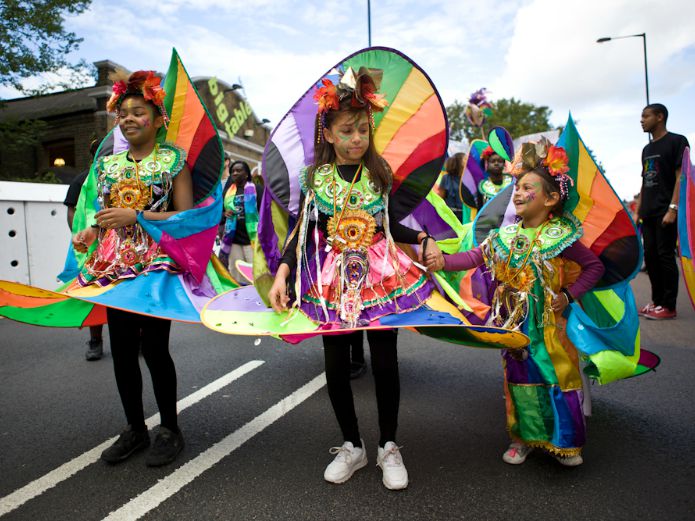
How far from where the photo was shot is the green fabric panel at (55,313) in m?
2.53

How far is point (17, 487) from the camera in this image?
A: 245cm

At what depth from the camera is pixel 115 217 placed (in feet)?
8.46

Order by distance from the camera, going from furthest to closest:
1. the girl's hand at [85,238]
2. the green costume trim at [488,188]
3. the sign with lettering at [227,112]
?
the sign with lettering at [227,112] < the green costume trim at [488,188] < the girl's hand at [85,238]

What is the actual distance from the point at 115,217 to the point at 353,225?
116 centimetres

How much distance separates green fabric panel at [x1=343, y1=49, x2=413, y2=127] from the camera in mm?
2697

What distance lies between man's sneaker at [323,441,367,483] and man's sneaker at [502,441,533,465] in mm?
714

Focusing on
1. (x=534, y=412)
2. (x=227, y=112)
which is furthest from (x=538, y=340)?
(x=227, y=112)

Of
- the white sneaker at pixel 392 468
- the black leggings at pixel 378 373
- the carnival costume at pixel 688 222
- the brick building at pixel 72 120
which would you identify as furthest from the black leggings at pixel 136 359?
the brick building at pixel 72 120

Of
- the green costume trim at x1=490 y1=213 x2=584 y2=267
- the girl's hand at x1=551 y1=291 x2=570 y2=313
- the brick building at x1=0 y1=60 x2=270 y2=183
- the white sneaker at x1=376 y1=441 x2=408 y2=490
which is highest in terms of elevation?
the brick building at x1=0 y1=60 x2=270 y2=183

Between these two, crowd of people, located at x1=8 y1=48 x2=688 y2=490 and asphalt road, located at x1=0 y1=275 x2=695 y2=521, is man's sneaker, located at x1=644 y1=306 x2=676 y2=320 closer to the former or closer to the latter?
asphalt road, located at x1=0 y1=275 x2=695 y2=521

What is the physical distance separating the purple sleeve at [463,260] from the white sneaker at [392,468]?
2.93ft

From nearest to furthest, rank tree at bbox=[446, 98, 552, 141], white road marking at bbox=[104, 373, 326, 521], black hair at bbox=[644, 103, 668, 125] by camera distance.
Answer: white road marking at bbox=[104, 373, 326, 521] < black hair at bbox=[644, 103, 668, 125] < tree at bbox=[446, 98, 552, 141]

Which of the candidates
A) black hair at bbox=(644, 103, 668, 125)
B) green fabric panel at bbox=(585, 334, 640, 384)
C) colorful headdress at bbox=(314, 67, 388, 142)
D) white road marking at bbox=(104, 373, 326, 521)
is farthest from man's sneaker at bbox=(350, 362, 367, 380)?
black hair at bbox=(644, 103, 668, 125)

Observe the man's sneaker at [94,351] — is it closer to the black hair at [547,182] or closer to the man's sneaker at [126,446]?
the man's sneaker at [126,446]
